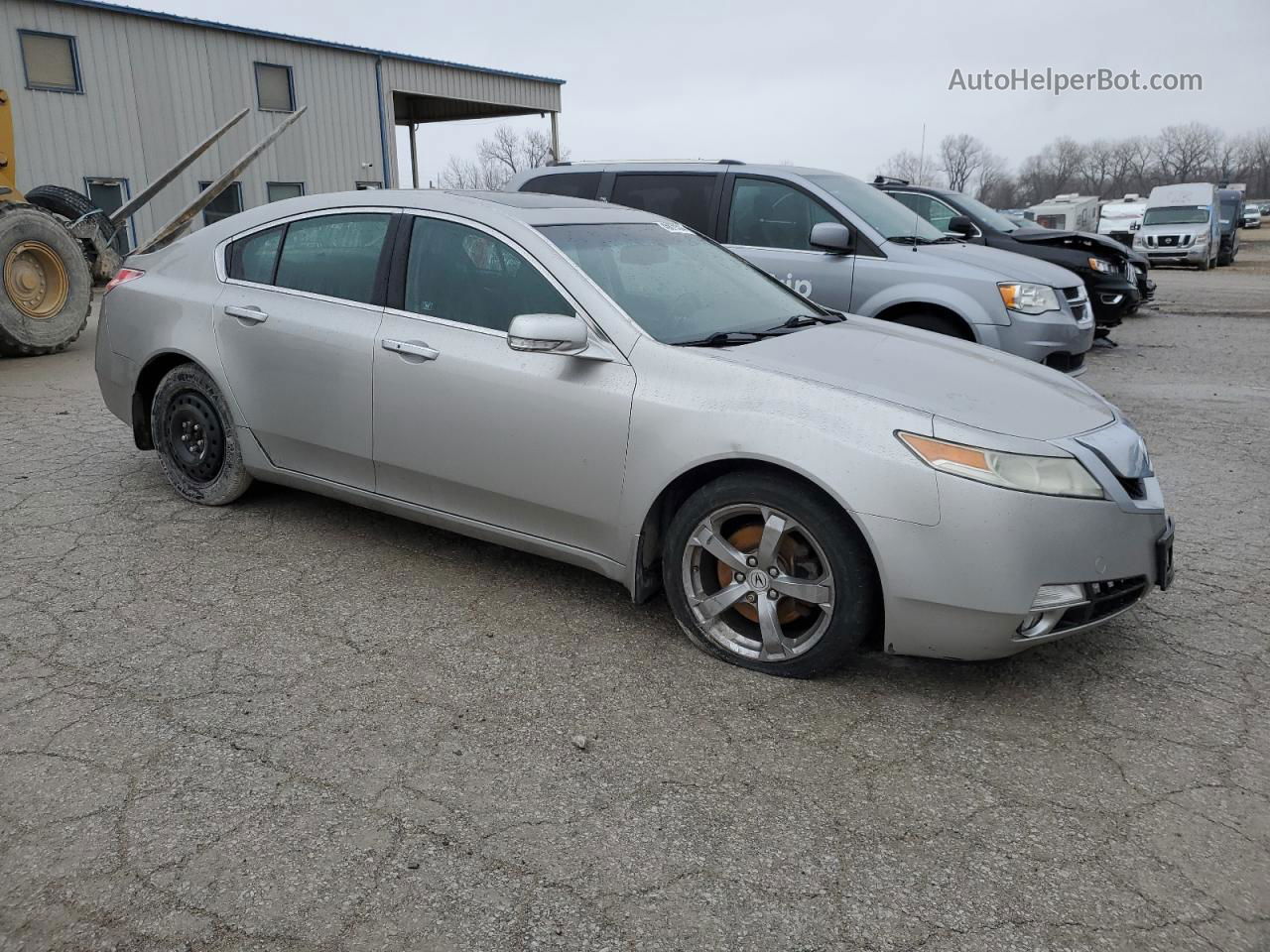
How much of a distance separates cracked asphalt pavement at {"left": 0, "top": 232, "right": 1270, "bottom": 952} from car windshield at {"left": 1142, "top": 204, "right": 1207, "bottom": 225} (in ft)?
86.3

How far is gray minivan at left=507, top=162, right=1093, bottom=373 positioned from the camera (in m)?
6.98

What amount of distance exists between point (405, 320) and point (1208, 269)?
29017 millimetres

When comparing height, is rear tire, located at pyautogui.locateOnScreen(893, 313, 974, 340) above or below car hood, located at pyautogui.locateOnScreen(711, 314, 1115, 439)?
below

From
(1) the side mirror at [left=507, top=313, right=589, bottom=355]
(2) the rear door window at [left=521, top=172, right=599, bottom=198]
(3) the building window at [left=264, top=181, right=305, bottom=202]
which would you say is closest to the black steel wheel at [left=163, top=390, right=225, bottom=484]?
(1) the side mirror at [left=507, top=313, right=589, bottom=355]

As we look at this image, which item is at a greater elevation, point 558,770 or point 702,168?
Answer: point 702,168

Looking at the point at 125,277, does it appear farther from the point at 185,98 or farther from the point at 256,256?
the point at 185,98

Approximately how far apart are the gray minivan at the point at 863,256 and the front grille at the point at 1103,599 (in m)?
3.95

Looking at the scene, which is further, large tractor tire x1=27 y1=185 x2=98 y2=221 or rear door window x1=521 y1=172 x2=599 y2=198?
large tractor tire x1=27 y1=185 x2=98 y2=221

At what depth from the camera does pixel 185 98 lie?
62.7 ft

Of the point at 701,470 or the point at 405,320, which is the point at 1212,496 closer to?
the point at 701,470

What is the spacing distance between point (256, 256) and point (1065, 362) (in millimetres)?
5573

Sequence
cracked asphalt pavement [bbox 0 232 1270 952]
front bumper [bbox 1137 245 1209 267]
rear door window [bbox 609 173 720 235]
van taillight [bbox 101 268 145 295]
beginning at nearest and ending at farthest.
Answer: cracked asphalt pavement [bbox 0 232 1270 952] → van taillight [bbox 101 268 145 295] → rear door window [bbox 609 173 720 235] → front bumper [bbox 1137 245 1209 267]

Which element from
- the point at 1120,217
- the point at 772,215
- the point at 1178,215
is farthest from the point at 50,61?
the point at 1120,217

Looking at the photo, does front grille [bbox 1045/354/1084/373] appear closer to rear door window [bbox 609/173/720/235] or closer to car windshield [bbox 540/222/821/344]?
rear door window [bbox 609/173/720/235]
